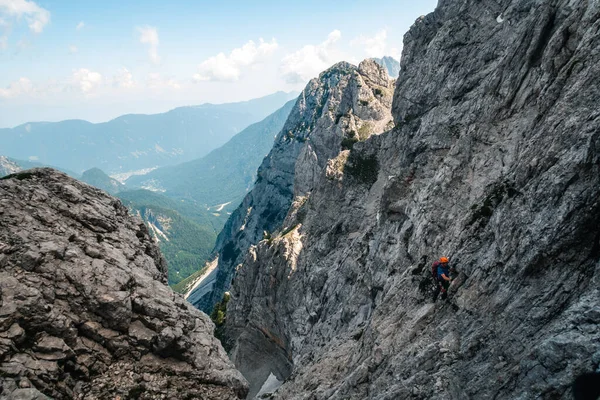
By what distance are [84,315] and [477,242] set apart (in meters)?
25.3

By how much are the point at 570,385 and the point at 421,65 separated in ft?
235

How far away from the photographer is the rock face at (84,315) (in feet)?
62.7

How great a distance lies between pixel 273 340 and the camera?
7450cm

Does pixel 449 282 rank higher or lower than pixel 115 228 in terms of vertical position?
lower

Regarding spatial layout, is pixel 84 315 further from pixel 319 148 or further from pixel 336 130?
pixel 319 148

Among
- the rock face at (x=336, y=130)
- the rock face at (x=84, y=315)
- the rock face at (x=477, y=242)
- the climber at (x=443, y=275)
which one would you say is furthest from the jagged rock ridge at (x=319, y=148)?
the climber at (x=443, y=275)

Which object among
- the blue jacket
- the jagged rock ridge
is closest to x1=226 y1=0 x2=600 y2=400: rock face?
the blue jacket

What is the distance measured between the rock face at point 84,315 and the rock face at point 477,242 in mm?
12037

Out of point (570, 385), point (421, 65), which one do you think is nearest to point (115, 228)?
point (570, 385)

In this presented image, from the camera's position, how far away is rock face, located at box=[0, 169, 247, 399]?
19109mm

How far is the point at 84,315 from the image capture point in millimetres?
21875

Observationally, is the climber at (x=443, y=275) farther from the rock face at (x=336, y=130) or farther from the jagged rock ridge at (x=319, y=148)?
the rock face at (x=336, y=130)

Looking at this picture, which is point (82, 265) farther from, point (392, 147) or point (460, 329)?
point (392, 147)

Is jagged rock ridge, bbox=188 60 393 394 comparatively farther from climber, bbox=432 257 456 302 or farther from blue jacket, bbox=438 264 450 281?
blue jacket, bbox=438 264 450 281
